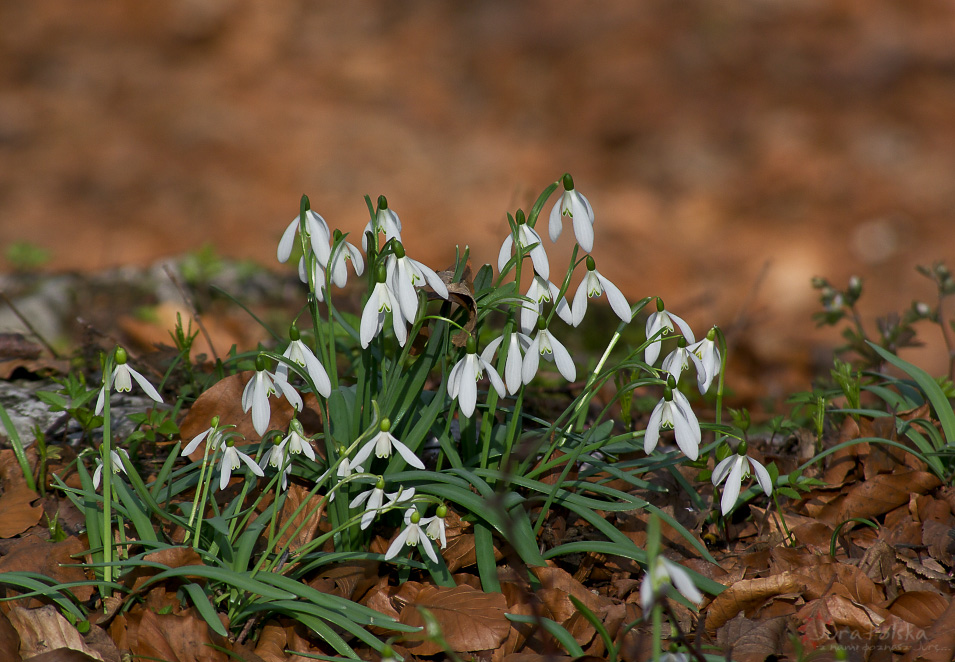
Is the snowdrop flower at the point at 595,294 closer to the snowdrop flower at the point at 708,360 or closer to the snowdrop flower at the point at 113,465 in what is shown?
the snowdrop flower at the point at 708,360

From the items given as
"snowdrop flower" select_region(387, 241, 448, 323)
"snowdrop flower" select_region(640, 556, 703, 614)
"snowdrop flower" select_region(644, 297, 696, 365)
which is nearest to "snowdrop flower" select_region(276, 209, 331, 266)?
"snowdrop flower" select_region(387, 241, 448, 323)

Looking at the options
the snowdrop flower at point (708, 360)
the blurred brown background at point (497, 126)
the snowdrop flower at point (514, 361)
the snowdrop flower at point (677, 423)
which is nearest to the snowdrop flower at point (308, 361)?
the snowdrop flower at point (514, 361)

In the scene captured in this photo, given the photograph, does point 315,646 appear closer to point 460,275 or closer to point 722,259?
point 460,275

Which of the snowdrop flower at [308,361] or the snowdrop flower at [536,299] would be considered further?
the snowdrop flower at [536,299]

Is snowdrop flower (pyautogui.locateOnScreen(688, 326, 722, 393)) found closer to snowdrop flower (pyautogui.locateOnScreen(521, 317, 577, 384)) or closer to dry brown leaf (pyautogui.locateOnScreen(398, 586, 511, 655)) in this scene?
snowdrop flower (pyautogui.locateOnScreen(521, 317, 577, 384))

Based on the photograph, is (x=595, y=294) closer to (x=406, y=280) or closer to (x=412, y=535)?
(x=406, y=280)

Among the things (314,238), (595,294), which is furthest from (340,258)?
(595,294)
